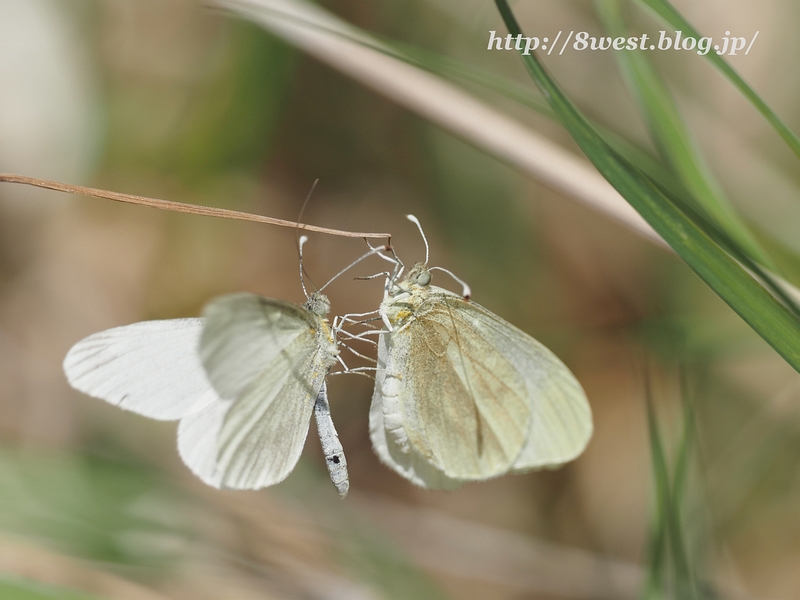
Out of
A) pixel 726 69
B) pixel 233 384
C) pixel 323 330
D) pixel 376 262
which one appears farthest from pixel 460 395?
pixel 376 262

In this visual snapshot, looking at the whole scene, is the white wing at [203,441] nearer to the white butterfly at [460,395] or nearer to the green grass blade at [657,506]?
the white butterfly at [460,395]

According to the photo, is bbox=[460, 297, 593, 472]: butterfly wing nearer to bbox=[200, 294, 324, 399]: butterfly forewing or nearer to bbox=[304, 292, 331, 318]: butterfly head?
bbox=[304, 292, 331, 318]: butterfly head

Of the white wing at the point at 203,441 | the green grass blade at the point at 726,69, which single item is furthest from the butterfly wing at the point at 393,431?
the green grass blade at the point at 726,69

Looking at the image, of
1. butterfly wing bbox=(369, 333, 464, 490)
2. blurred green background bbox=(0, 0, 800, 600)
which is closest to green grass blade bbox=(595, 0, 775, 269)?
butterfly wing bbox=(369, 333, 464, 490)

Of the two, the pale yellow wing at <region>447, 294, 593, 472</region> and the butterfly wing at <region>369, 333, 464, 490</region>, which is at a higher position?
the pale yellow wing at <region>447, 294, 593, 472</region>

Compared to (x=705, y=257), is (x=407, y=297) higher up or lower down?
lower down

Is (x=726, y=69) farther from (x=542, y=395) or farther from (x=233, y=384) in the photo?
(x=233, y=384)

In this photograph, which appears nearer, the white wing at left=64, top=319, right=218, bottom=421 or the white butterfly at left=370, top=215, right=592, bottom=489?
the white wing at left=64, top=319, right=218, bottom=421

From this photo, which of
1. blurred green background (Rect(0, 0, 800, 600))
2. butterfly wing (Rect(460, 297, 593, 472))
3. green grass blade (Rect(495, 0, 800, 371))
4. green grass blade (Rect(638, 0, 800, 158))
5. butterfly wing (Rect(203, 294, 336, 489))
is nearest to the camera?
green grass blade (Rect(495, 0, 800, 371))
